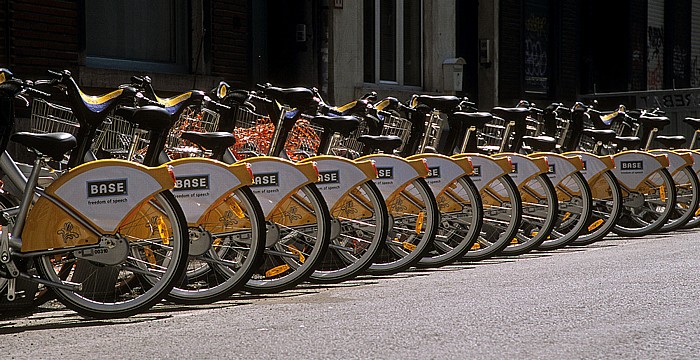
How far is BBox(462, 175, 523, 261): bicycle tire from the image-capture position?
9.16 metres

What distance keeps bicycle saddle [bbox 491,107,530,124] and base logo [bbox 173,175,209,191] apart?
360 cm

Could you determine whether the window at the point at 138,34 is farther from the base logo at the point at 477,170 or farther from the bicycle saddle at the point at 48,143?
the bicycle saddle at the point at 48,143

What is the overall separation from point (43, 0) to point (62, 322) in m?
5.55

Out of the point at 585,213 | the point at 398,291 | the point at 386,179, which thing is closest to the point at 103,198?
the point at 398,291

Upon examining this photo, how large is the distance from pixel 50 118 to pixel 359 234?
7.08ft

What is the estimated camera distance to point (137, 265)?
21.5 feet

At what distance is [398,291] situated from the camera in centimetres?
732

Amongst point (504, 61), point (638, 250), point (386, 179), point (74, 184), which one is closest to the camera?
point (74, 184)

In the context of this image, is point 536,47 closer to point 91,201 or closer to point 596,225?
point 596,225

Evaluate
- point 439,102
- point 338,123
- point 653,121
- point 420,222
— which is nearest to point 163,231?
point 338,123

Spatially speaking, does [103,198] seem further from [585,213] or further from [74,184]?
[585,213]

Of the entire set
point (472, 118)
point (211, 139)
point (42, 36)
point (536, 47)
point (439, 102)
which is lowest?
point (211, 139)

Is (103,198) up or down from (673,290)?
up

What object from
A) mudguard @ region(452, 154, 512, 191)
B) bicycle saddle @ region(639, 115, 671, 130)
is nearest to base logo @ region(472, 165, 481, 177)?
mudguard @ region(452, 154, 512, 191)
